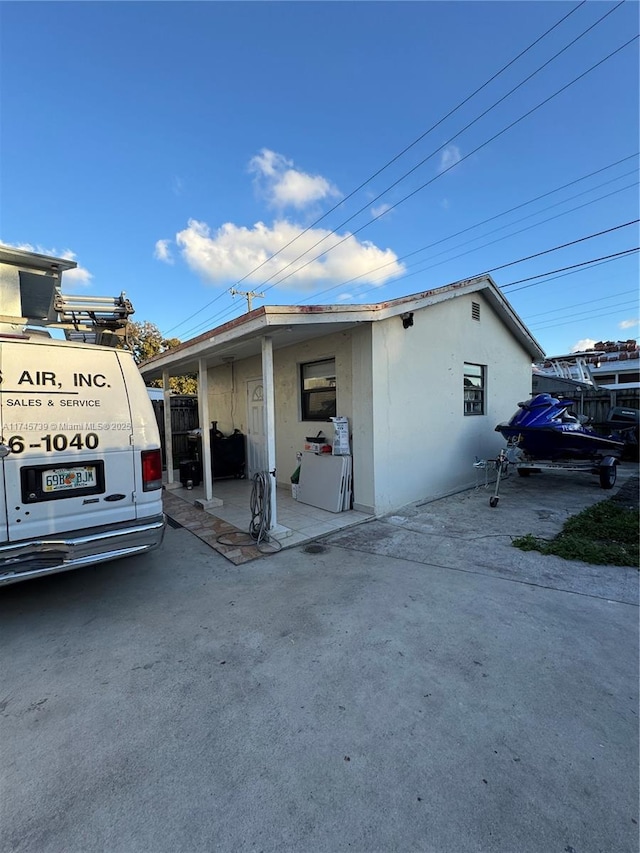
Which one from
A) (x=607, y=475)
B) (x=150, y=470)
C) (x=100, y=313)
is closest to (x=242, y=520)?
(x=150, y=470)

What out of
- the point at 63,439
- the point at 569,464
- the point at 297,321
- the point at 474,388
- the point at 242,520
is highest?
the point at 297,321

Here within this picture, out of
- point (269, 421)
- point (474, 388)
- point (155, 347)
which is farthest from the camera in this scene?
point (155, 347)

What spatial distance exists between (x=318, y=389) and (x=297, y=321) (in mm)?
2571

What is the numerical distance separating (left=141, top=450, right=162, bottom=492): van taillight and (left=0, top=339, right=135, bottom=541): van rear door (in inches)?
4.2

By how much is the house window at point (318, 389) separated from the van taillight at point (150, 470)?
12.7ft

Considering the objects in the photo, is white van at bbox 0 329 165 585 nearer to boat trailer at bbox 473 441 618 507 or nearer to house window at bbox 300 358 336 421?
house window at bbox 300 358 336 421

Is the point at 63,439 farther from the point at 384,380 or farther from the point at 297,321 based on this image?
the point at 384,380

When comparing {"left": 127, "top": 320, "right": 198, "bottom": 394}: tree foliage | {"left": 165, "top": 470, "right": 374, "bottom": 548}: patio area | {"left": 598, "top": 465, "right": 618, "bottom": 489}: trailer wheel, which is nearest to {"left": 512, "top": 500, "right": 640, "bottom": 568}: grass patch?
{"left": 598, "top": 465, "right": 618, "bottom": 489}: trailer wheel

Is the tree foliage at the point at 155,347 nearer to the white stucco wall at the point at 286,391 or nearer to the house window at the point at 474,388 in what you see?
the white stucco wall at the point at 286,391

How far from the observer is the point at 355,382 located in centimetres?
607

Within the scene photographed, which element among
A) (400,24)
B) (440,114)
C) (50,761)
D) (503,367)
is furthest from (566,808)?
(440,114)

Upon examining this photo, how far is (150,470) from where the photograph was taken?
3.48 m

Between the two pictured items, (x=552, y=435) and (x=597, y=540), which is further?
(x=552, y=435)

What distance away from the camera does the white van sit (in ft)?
9.23
